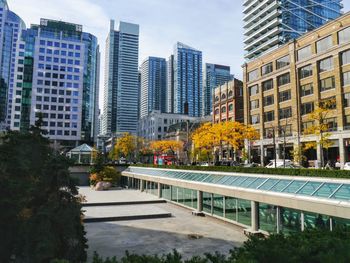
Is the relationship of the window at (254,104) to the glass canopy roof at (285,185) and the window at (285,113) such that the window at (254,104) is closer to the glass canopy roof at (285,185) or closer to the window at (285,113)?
the window at (285,113)

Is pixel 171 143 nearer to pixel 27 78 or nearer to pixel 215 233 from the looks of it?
pixel 27 78

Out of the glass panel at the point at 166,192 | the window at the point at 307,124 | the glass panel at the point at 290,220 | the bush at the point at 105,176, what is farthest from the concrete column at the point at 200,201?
the window at the point at 307,124

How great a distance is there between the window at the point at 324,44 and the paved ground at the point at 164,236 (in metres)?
45.0

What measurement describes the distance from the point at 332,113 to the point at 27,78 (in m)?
106

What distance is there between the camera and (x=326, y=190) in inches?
591

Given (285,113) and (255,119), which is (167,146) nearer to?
(255,119)

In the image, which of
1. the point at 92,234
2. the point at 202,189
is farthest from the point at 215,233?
the point at 92,234

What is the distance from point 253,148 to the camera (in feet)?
238

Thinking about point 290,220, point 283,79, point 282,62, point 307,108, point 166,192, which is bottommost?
point 166,192

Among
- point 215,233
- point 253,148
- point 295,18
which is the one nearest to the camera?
point 215,233

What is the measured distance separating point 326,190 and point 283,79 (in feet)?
180

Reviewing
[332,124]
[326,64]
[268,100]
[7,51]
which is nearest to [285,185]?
[332,124]

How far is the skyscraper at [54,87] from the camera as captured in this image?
115 meters

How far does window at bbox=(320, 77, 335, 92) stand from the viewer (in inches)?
2121
